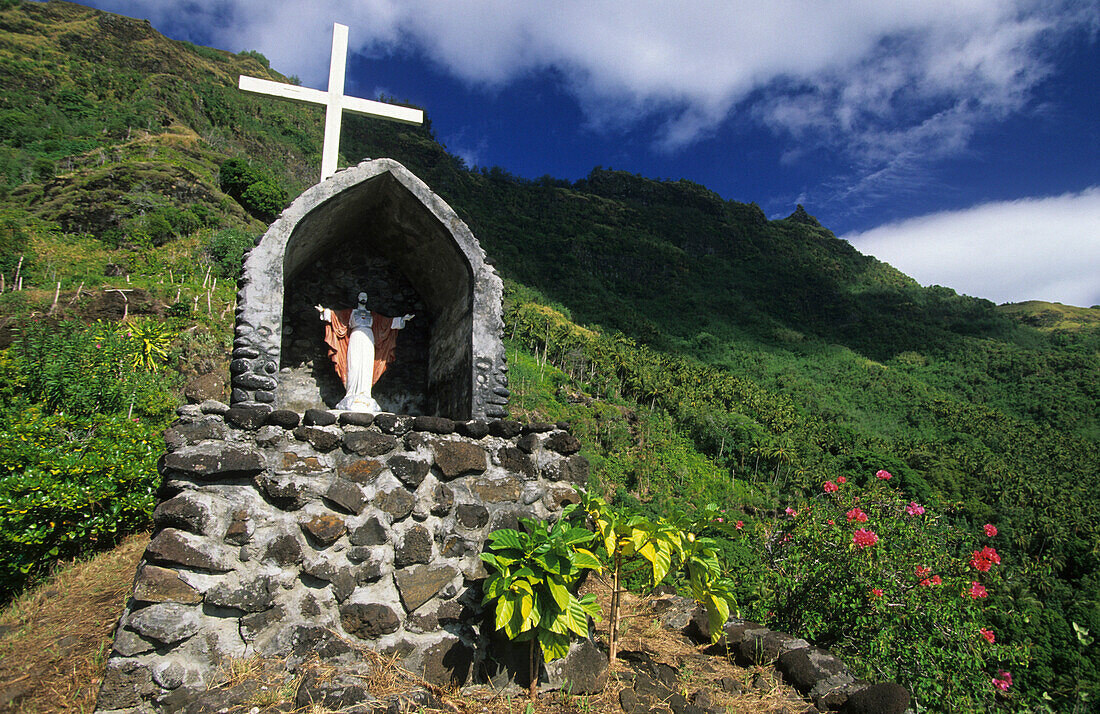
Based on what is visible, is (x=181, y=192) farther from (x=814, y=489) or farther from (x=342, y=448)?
(x=814, y=489)

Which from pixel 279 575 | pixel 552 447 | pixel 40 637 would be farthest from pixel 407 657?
pixel 40 637

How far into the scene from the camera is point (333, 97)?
566 centimetres

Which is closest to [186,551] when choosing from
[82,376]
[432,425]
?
[432,425]

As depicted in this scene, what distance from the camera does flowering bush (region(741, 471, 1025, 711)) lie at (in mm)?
4816

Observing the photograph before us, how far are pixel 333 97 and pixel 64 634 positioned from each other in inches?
208

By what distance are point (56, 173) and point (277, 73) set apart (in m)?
39.1

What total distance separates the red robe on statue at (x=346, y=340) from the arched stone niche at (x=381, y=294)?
0.43 metres

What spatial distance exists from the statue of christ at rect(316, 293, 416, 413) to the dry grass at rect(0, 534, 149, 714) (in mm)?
2493

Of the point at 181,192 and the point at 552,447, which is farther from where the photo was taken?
the point at 181,192

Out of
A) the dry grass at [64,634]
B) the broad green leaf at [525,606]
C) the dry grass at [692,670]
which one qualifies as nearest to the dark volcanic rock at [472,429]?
the broad green leaf at [525,606]

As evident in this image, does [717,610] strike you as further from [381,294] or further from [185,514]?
[381,294]

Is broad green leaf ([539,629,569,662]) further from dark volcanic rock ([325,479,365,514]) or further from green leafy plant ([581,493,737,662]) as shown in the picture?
dark volcanic rock ([325,479,365,514])

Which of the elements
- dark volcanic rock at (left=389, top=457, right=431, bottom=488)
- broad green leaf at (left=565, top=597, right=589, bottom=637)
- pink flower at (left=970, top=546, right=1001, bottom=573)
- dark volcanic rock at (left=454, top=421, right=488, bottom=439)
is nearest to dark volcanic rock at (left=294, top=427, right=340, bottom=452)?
dark volcanic rock at (left=389, top=457, right=431, bottom=488)

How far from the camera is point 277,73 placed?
6362 centimetres
